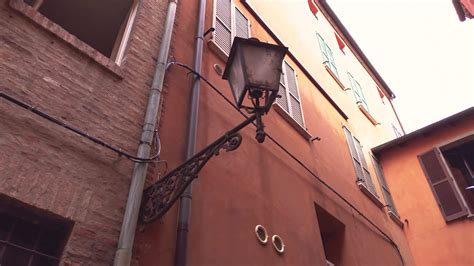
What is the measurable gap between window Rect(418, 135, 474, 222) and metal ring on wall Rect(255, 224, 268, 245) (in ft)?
22.6

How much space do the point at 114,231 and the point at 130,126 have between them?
1077 mm

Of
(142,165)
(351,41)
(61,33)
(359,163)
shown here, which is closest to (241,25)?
(61,33)

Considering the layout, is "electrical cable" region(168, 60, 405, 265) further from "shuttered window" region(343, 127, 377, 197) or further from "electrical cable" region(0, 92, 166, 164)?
"shuttered window" region(343, 127, 377, 197)

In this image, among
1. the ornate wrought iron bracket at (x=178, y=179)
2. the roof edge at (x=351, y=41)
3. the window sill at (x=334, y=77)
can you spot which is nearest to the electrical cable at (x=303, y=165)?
the ornate wrought iron bracket at (x=178, y=179)

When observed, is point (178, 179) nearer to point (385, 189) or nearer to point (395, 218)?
point (395, 218)

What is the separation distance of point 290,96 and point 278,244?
3.65 m

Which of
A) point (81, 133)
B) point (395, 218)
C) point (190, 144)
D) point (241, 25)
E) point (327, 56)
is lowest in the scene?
point (81, 133)

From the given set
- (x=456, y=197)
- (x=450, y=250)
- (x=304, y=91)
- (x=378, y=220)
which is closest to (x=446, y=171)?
(x=456, y=197)

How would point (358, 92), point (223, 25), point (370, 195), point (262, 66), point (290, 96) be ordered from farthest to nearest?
point (358, 92)
point (370, 195)
point (290, 96)
point (223, 25)
point (262, 66)

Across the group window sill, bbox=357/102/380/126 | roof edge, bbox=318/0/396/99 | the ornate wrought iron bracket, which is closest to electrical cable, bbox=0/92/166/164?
the ornate wrought iron bracket

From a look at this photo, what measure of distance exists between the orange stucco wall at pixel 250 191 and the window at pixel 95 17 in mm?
736

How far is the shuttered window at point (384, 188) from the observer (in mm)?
10367

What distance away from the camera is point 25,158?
2869 mm

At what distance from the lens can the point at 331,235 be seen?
7.31 m
